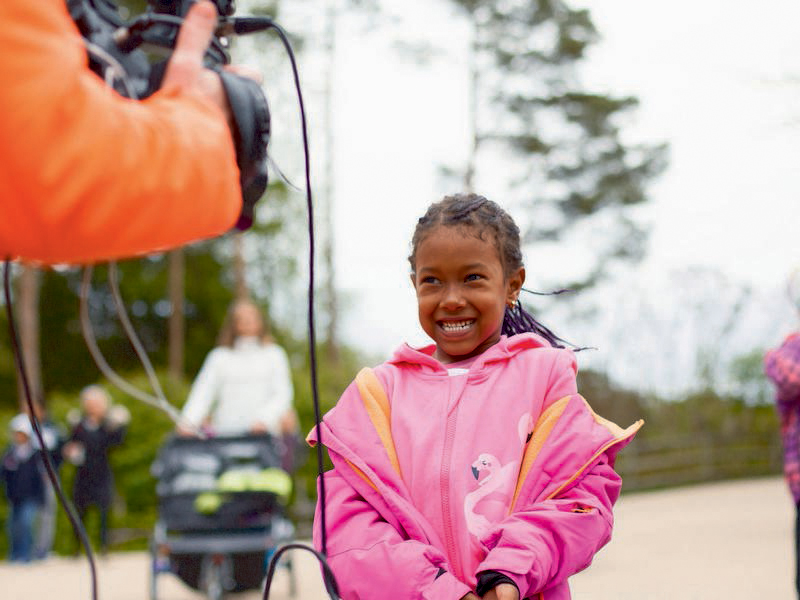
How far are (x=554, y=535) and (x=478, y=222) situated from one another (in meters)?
0.73

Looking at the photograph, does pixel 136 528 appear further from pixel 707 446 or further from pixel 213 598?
pixel 707 446

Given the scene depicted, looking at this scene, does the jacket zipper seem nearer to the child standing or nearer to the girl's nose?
the child standing

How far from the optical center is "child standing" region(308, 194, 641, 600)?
2.23 metres

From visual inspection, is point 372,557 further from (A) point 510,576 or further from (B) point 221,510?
(B) point 221,510

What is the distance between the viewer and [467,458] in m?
2.33

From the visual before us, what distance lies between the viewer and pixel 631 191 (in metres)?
24.4

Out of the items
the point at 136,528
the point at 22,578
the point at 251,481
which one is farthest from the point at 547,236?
the point at 251,481

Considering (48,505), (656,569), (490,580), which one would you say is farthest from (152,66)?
(48,505)

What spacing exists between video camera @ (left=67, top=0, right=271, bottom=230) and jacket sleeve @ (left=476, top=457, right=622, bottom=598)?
2.81ft

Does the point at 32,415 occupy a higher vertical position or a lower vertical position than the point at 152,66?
lower

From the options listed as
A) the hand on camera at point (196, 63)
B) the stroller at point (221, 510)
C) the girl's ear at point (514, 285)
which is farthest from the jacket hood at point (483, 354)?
the stroller at point (221, 510)

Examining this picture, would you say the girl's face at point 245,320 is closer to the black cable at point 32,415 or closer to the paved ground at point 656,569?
the paved ground at point 656,569

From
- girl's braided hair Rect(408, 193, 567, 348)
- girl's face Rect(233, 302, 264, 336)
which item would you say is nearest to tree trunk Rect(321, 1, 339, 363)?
girl's face Rect(233, 302, 264, 336)

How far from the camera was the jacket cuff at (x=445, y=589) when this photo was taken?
2152 millimetres
